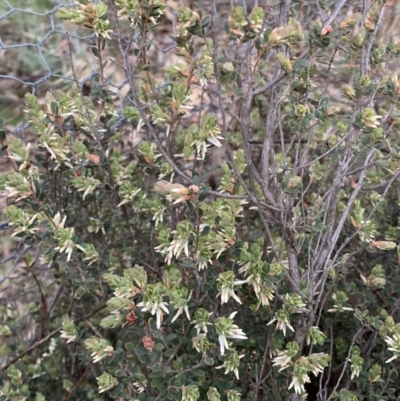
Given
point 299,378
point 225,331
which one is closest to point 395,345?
point 299,378

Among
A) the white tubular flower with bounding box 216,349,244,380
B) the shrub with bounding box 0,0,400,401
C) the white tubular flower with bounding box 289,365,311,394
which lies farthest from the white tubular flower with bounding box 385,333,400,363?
the white tubular flower with bounding box 216,349,244,380

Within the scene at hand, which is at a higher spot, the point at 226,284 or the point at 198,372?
the point at 226,284

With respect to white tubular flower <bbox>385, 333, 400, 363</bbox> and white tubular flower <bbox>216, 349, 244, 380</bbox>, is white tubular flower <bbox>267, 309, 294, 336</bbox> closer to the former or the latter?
white tubular flower <bbox>216, 349, 244, 380</bbox>

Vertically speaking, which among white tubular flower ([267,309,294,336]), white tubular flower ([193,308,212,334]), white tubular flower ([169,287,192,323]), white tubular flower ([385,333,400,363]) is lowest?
white tubular flower ([385,333,400,363])

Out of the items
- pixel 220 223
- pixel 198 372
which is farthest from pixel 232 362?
pixel 220 223

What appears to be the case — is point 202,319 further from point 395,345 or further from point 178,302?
point 395,345

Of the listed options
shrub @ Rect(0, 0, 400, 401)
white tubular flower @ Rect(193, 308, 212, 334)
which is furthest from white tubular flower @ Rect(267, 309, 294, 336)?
white tubular flower @ Rect(193, 308, 212, 334)

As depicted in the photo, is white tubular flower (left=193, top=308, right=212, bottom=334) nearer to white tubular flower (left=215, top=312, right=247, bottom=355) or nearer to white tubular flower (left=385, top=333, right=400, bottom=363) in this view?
white tubular flower (left=215, top=312, right=247, bottom=355)

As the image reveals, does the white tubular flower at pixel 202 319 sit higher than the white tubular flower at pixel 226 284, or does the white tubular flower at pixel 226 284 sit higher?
the white tubular flower at pixel 226 284

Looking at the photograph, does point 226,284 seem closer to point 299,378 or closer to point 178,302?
point 178,302

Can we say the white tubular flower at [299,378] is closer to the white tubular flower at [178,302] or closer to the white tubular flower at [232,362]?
the white tubular flower at [232,362]

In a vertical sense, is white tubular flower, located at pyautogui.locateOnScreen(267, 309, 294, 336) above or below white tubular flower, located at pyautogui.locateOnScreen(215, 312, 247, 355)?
below

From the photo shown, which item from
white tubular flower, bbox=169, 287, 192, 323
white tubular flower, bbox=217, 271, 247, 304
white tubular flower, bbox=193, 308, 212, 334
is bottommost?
white tubular flower, bbox=193, 308, 212, 334

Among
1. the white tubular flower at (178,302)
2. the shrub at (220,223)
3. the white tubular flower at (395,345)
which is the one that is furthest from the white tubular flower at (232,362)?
the white tubular flower at (395,345)
